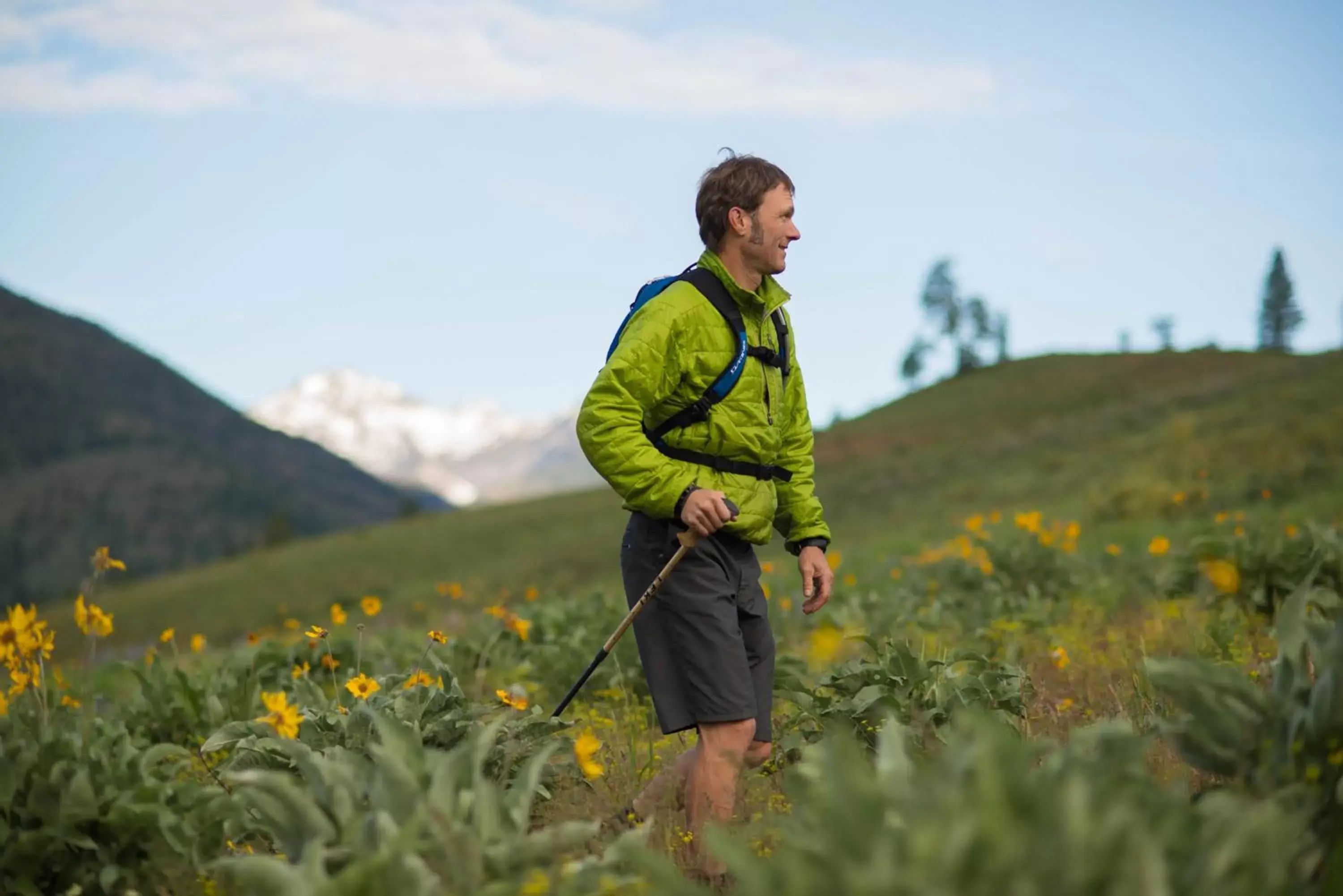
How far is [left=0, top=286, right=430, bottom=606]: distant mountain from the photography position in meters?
134

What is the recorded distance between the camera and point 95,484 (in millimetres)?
154000

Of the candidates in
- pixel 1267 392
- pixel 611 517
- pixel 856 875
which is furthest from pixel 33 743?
pixel 611 517

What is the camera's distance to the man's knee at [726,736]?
3.78m

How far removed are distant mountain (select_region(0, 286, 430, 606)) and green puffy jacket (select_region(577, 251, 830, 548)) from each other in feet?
350

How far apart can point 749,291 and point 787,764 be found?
70.9 inches

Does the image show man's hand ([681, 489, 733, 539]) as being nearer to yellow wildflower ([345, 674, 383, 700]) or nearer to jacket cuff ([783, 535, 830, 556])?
jacket cuff ([783, 535, 830, 556])

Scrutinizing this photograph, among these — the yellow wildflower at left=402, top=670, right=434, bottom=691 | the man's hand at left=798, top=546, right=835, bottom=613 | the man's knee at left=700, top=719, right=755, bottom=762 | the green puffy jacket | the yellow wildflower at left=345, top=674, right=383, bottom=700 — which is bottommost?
the man's knee at left=700, top=719, right=755, bottom=762

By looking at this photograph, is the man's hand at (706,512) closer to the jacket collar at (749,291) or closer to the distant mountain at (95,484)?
the jacket collar at (749,291)

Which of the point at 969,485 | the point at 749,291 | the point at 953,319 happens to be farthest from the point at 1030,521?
the point at 953,319

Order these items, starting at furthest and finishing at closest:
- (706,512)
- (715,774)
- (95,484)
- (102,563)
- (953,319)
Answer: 1. (95,484)
2. (953,319)
3. (102,563)
4. (715,774)
5. (706,512)

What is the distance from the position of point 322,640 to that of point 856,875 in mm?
6799

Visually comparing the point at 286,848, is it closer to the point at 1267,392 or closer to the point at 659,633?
the point at 659,633

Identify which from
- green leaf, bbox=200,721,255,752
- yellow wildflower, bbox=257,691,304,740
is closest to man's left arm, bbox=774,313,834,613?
yellow wildflower, bbox=257,691,304,740

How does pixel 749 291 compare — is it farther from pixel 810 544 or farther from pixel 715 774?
pixel 715 774
